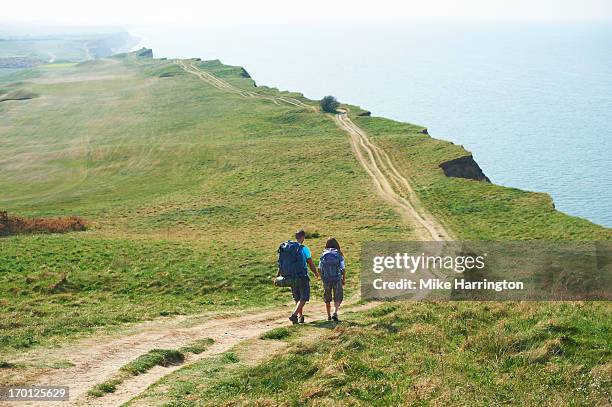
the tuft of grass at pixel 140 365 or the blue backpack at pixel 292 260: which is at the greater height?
the blue backpack at pixel 292 260

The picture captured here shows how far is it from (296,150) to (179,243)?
35371 mm

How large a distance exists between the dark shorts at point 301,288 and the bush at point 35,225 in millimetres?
26544

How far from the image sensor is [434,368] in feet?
43.4

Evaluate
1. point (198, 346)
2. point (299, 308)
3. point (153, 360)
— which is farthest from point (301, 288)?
point (153, 360)

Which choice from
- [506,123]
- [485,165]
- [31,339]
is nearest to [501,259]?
[31,339]

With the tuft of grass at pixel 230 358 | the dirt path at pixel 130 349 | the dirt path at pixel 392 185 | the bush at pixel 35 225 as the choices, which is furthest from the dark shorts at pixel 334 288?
the bush at pixel 35 225

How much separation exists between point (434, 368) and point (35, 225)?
3310 cm

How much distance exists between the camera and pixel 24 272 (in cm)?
2791

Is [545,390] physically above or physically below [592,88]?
below

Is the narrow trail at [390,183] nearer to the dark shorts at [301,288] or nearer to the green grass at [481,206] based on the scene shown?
the green grass at [481,206]

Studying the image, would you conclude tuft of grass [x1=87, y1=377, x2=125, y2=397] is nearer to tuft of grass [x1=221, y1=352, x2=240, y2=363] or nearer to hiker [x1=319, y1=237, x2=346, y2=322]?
tuft of grass [x1=221, y1=352, x2=240, y2=363]

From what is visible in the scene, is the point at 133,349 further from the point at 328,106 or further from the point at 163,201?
the point at 328,106

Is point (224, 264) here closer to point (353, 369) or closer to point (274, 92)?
point (353, 369)

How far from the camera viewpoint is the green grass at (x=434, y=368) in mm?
11867
